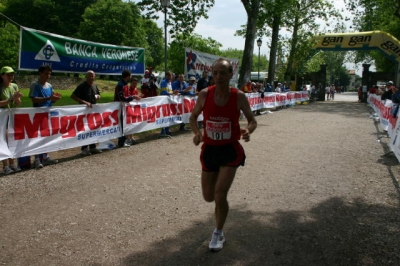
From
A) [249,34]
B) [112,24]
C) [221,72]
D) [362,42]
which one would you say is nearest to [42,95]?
[221,72]

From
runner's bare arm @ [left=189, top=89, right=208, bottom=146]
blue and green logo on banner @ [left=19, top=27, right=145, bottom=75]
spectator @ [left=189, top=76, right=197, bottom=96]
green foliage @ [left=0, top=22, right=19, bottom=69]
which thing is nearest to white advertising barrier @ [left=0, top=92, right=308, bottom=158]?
spectator @ [left=189, top=76, right=197, bottom=96]

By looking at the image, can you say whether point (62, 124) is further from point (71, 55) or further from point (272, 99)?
point (272, 99)

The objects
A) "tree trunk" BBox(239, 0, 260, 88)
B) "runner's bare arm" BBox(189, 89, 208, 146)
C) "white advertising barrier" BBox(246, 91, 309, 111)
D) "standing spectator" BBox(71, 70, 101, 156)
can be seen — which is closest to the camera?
"runner's bare arm" BBox(189, 89, 208, 146)

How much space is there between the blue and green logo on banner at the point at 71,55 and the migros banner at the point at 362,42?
77.6 ft

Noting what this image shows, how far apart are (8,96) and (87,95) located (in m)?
2.00

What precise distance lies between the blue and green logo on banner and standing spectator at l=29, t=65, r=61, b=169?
0.54 metres

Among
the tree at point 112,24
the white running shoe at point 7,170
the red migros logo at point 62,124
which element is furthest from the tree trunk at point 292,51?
the tree at point 112,24

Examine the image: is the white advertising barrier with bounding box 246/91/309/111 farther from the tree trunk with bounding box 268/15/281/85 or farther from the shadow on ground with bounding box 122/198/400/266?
→ the shadow on ground with bounding box 122/198/400/266

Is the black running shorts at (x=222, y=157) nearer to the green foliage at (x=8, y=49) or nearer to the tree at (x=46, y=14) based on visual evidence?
the green foliage at (x=8, y=49)

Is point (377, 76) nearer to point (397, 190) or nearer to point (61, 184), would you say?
point (397, 190)

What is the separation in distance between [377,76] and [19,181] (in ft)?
125

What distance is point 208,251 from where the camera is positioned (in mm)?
3627

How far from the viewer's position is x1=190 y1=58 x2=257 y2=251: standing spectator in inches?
140

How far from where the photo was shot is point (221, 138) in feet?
11.9
